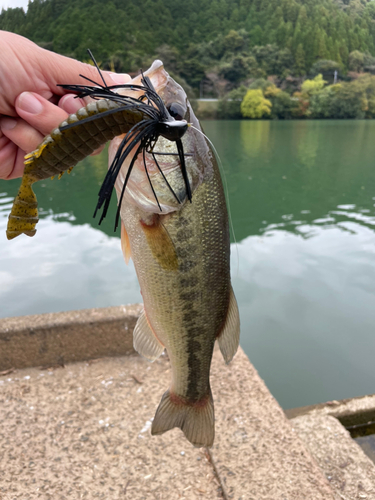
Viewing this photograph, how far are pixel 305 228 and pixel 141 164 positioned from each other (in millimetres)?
8359

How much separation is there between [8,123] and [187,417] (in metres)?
1.46

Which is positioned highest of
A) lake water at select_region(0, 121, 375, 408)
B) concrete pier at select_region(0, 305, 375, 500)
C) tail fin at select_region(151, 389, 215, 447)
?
tail fin at select_region(151, 389, 215, 447)

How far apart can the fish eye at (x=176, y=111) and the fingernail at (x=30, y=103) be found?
1.72ft

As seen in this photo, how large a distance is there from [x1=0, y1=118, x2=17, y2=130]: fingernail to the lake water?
3.42 meters

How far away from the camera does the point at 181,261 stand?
51.3 inches

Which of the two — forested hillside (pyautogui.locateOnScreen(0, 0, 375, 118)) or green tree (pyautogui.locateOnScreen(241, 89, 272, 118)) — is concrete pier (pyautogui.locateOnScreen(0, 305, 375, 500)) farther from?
forested hillside (pyautogui.locateOnScreen(0, 0, 375, 118))

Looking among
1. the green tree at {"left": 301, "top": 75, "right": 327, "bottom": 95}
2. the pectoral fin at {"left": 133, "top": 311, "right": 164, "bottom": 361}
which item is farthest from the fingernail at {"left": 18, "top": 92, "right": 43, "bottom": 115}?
the green tree at {"left": 301, "top": 75, "right": 327, "bottom": 95}

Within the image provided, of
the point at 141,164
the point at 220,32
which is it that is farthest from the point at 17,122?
the point at 220,32

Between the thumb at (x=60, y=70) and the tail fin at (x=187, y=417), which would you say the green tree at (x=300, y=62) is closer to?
the thumb at (x=60, y=70)

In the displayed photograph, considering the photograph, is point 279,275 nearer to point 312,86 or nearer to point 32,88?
point 32,88

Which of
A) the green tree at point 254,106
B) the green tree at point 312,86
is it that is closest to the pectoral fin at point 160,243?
the green tree at point 254,106

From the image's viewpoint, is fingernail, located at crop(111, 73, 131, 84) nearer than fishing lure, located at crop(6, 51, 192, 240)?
No

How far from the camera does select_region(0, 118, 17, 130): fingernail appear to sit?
4.70ft

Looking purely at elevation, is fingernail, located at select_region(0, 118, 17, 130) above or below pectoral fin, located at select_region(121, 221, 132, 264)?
above
